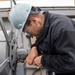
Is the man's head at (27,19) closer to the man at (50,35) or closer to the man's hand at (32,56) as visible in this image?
the man at (50,35)

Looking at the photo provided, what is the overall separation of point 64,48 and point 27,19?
0.26 metres

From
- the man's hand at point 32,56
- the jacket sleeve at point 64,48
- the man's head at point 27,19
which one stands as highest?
the man's head at point 27,19

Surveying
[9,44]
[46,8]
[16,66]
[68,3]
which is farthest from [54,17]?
[68,3]

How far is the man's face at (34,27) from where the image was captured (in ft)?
3.65

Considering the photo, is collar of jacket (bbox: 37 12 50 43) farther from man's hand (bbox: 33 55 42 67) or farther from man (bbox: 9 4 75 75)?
man's hand (bbox: 33 55 42 67)

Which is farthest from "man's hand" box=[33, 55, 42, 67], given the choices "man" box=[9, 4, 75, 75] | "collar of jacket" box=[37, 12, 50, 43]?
"collar of jacket" box=[37, 12, 50, 43]

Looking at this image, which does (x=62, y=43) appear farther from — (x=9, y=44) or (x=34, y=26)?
(x=9, y=44)

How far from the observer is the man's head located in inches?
44.0

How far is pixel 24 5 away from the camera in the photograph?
118 centimetres

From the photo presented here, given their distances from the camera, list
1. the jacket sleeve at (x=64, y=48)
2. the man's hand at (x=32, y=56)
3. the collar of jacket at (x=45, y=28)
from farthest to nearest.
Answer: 1. the man's hand at (x=32, y=56)
2. the collar of jacket at (x=45, y=28)
3. the jacket sleeve at (x=64, y=48)

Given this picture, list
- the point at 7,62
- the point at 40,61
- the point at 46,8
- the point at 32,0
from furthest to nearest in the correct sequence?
the point at 32,0
the point at 46,8
the point at 7,62
the point at 40,61

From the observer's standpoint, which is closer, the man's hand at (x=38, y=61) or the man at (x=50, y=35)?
the man at (x=50, y=35)

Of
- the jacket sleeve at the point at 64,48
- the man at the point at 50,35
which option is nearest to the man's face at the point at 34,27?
the man at the point at 50,35

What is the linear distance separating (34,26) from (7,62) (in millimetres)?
380
